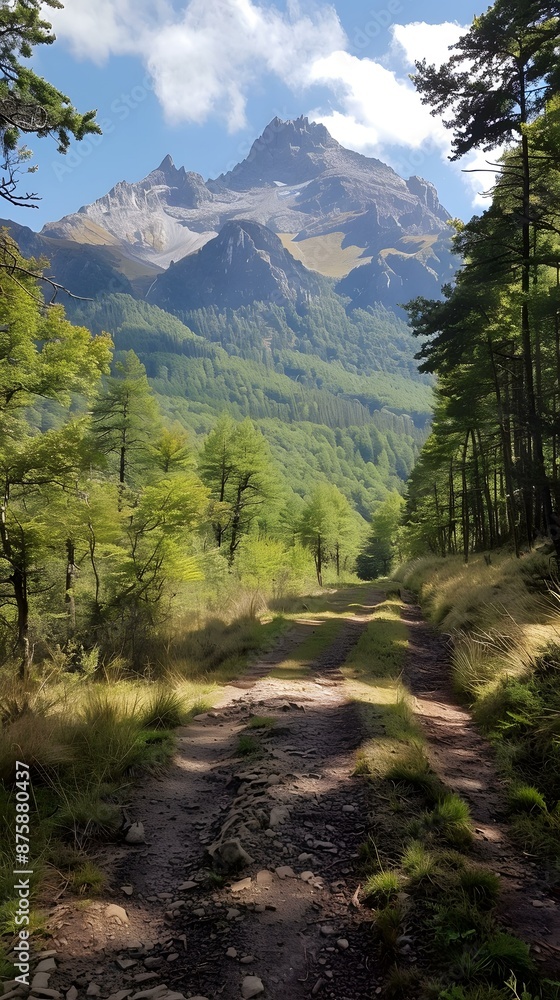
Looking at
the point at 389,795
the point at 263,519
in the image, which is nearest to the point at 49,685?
the point at 389,795

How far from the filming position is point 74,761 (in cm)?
448

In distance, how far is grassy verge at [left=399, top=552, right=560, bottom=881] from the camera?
13.3 feet

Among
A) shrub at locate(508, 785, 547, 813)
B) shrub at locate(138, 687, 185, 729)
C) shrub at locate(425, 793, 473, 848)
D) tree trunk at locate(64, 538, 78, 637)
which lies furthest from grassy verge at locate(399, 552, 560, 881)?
tree trunk at locate(64, 538, 78, 637)

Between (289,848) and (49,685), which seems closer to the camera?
(289,848)

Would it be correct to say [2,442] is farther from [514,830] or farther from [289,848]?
[514,830]

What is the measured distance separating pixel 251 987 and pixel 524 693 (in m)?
4.18

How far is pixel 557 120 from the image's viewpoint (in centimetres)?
1015

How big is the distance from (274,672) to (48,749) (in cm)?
560

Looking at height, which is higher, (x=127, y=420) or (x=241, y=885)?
(x=127, y=420)

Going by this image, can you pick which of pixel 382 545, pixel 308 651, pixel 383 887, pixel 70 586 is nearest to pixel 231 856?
pixel 383 887

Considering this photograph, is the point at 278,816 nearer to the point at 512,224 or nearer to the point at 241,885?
the point at 241,885

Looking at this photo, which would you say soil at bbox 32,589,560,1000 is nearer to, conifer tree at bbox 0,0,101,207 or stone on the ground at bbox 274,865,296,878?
stone on the ground at bbox 274,865,296,878

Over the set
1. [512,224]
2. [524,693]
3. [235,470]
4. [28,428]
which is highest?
[512,224]

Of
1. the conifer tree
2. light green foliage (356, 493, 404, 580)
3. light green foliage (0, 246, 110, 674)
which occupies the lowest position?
light green foliage (356, 493, 404, 580)
